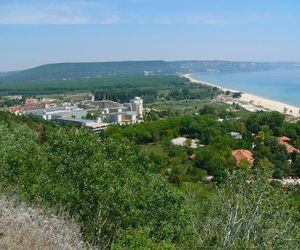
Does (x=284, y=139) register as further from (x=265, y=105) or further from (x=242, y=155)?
(x=265, y=105)

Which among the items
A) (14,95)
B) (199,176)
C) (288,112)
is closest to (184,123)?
(199,176)

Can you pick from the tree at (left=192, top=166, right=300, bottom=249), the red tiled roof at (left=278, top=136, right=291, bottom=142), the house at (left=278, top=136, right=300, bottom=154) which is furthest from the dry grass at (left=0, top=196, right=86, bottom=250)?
the red tiled roof at (left=278, top=136, right=291, bottom=142)

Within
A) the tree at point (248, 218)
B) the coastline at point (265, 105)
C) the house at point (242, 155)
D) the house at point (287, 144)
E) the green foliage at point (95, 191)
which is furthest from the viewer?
the coastline at point (265, 105)

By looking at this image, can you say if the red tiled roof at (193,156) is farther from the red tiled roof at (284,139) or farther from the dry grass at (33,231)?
the dry grass at (33,231)

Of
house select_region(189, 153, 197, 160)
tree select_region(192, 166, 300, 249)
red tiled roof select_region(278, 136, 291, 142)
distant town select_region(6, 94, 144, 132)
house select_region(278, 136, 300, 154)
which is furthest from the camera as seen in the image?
distant town select_region(6, 94, 144, 132)

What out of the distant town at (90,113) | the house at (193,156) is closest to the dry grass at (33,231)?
the house at (193,156)

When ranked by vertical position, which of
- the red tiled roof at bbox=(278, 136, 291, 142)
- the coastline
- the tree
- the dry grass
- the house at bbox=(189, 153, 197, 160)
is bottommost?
the coastline

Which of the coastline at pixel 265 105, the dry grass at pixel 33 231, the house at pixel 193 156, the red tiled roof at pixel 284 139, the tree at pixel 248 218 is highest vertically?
the dry grass at pixel 33 231

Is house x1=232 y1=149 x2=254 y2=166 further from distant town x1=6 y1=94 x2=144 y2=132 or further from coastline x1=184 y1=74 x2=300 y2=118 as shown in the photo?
coastline x1=184 y1=74 x2=300 y2=118
